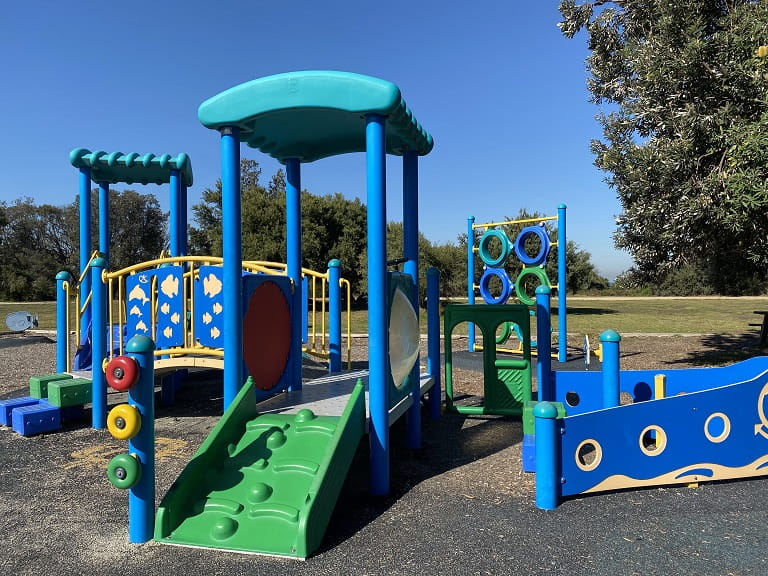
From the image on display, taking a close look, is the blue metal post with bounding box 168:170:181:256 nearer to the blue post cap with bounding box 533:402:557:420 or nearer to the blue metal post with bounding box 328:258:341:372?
the blue metal post with bounding box 328:258:341:372

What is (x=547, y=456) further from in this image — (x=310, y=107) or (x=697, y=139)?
(x=697, y=139)

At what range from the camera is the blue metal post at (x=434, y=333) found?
6.05 metres

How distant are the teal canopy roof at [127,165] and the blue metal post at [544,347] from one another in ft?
17.7

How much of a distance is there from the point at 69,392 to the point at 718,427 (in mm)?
6358

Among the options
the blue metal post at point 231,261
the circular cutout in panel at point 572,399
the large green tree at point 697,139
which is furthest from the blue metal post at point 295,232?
the large green tree at point 697,139

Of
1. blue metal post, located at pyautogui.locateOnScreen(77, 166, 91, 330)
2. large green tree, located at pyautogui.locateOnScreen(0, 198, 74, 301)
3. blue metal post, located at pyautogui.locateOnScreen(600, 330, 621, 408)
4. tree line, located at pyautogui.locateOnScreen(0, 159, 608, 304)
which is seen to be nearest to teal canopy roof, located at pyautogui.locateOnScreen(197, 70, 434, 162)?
blue metal post, located at pyautogui.locateOnScreen(600, 330, 621, 408)

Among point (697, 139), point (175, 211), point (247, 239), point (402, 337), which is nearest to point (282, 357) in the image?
point (402, 337)

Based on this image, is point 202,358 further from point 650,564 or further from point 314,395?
point 650,564

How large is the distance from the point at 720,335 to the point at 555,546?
49.4 ft

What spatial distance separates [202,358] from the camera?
5.77 meters

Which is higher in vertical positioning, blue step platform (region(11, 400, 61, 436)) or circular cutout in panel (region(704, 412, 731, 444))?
circular cutout in panel (region(704, 412, 731, 444))

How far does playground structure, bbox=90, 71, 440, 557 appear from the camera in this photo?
3.24m

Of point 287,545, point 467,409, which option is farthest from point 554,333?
point 287,545

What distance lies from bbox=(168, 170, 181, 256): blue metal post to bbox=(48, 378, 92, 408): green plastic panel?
8.28 feet
